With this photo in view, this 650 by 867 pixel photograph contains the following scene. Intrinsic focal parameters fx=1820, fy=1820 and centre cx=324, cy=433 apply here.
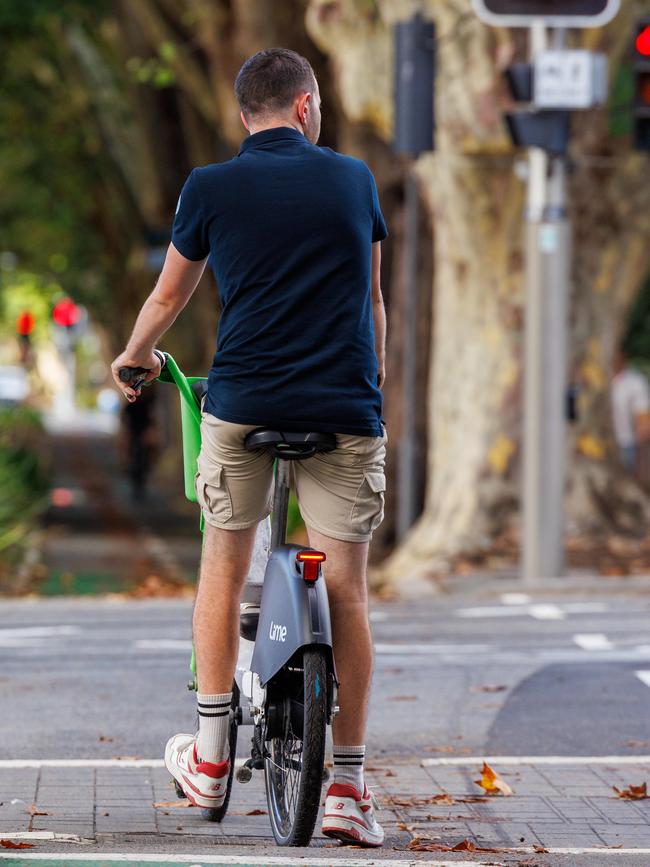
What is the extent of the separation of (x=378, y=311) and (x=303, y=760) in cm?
125

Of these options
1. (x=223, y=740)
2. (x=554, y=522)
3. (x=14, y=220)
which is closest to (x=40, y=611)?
(x=554, y=522)

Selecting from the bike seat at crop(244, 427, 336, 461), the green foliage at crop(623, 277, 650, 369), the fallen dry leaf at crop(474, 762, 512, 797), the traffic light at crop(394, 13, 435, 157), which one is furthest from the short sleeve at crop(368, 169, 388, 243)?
the green foliage at crop(623, 277, 650, 369)

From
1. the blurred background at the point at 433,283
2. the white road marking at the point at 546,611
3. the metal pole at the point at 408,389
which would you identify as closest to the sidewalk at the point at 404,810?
the white road marking at the point at 546,611

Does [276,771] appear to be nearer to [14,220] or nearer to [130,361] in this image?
[130,361]

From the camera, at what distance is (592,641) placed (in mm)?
9477

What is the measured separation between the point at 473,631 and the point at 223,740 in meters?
5.33

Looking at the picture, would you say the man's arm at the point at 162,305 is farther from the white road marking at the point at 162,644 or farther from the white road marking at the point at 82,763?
the white road marking at the point at 162,644

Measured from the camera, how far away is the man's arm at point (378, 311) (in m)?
4.81

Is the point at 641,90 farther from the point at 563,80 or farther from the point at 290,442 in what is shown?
the point at 290,442

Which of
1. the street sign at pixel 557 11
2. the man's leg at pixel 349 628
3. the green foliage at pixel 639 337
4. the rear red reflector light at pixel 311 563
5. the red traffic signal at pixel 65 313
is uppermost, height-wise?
the street sign at pixel 557 11

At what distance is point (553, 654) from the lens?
901 centimetres

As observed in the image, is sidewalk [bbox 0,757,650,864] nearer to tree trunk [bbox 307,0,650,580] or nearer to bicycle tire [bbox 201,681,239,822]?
bicycle tire [bbox 201,681,239,822]

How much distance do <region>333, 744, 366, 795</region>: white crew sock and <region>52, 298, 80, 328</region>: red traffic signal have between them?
138ft

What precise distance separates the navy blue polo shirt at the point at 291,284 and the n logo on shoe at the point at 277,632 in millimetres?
504
